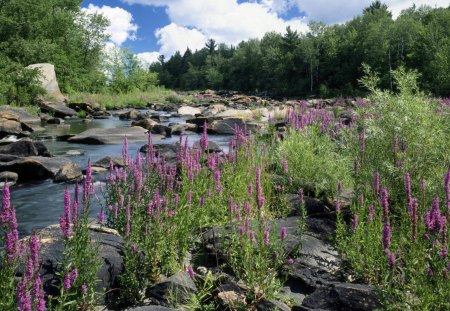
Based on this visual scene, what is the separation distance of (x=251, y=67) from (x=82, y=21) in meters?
57.9

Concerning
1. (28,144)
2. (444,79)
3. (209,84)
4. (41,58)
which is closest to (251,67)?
(209,84)

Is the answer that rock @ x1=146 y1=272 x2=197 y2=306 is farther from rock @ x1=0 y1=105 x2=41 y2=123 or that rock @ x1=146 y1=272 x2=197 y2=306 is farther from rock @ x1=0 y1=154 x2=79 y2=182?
rock @ x1=0 y1=105 x2=41 y2=123

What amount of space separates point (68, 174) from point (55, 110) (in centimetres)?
2138

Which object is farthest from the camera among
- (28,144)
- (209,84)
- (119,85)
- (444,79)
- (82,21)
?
(209,84)

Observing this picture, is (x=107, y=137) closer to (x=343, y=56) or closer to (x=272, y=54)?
(x=343, y=56)

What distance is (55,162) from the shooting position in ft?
42.2

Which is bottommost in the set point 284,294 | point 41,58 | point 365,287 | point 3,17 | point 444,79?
point 284,294

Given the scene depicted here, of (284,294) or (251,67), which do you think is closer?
(284,294)

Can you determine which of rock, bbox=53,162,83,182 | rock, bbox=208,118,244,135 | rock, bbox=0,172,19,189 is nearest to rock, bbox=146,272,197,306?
rock, bbox=53,162,83,182

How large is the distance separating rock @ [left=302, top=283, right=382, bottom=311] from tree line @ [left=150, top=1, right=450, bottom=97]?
106 ft

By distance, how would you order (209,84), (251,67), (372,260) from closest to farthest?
(372,260)
(251,67)
(209,84)

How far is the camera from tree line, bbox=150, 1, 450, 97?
181ft

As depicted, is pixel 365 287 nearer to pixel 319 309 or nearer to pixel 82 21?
pixel 319 309

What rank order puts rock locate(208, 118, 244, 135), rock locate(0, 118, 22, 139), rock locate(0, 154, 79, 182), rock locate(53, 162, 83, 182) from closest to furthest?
rock locate(53, 162, 83, 182)
rock locate(0, 154, 79, 182)
rock locate(0, 118, 22, 139)
rock locate(208, 118, 244, 135)
